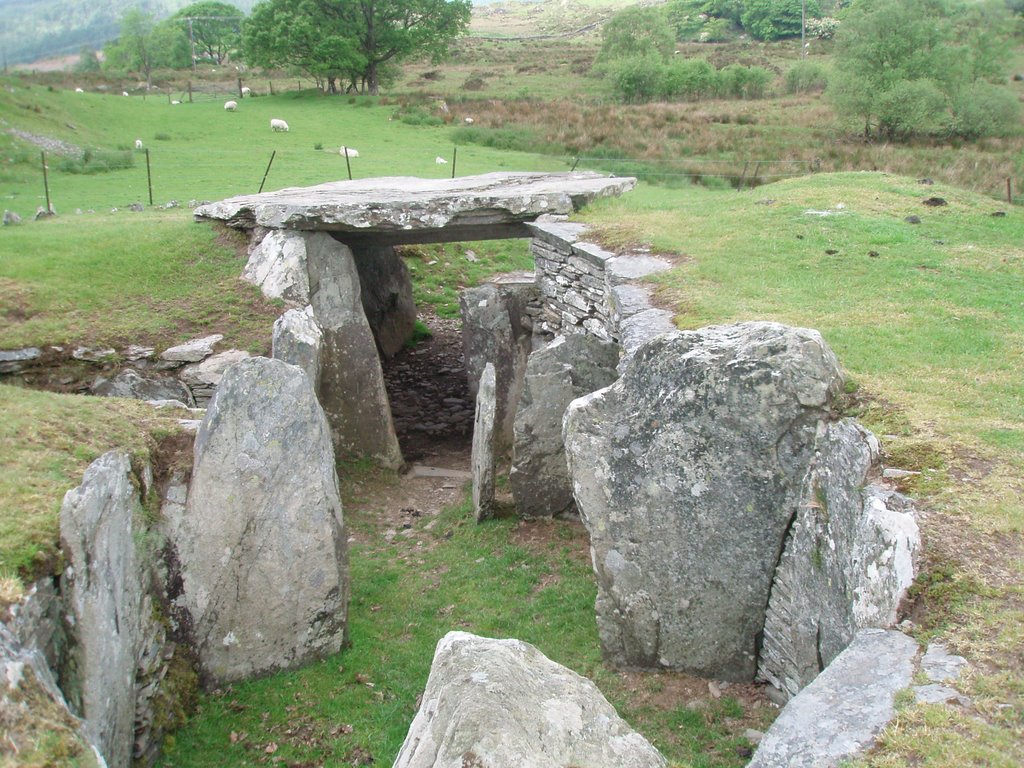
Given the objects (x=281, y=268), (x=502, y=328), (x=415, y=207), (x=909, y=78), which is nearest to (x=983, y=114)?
(x=909, y=78)

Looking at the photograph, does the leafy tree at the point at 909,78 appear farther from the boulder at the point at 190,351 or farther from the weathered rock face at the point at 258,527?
the weathered rock face at the point at 258,527

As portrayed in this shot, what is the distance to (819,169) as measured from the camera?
81.0 feet

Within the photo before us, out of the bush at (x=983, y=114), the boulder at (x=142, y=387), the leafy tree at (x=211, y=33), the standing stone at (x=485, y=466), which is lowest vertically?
the standing stone at (x=485, y=466)

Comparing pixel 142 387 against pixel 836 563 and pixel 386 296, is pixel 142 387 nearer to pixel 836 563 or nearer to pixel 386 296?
pixel 386 296

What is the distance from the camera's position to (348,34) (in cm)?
4397

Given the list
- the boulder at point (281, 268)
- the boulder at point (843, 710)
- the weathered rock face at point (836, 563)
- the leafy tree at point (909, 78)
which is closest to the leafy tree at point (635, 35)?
the leafy tree at point (909, 78)

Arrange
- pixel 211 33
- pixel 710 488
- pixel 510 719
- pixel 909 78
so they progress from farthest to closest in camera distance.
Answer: pixel 211 33 < pixel 909 78 < pixel 710 488 < pixel 510 719

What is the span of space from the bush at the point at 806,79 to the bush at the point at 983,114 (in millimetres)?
15172

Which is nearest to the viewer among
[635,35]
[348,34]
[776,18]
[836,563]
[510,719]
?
[510,719]

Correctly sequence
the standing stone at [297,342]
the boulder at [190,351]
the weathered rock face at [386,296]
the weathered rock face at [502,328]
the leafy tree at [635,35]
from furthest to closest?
the leafy tree at [635,35] → the weathered rock face at [386,296] → the weathered rock face at [502,328] → the boulder at [190,351] → the standing stone at [297,342]

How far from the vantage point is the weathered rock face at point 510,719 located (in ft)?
14.1

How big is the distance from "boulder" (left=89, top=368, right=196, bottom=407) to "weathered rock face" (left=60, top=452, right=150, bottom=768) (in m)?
5.52

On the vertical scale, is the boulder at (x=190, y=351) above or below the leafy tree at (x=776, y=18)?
below

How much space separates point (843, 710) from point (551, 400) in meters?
6.89
